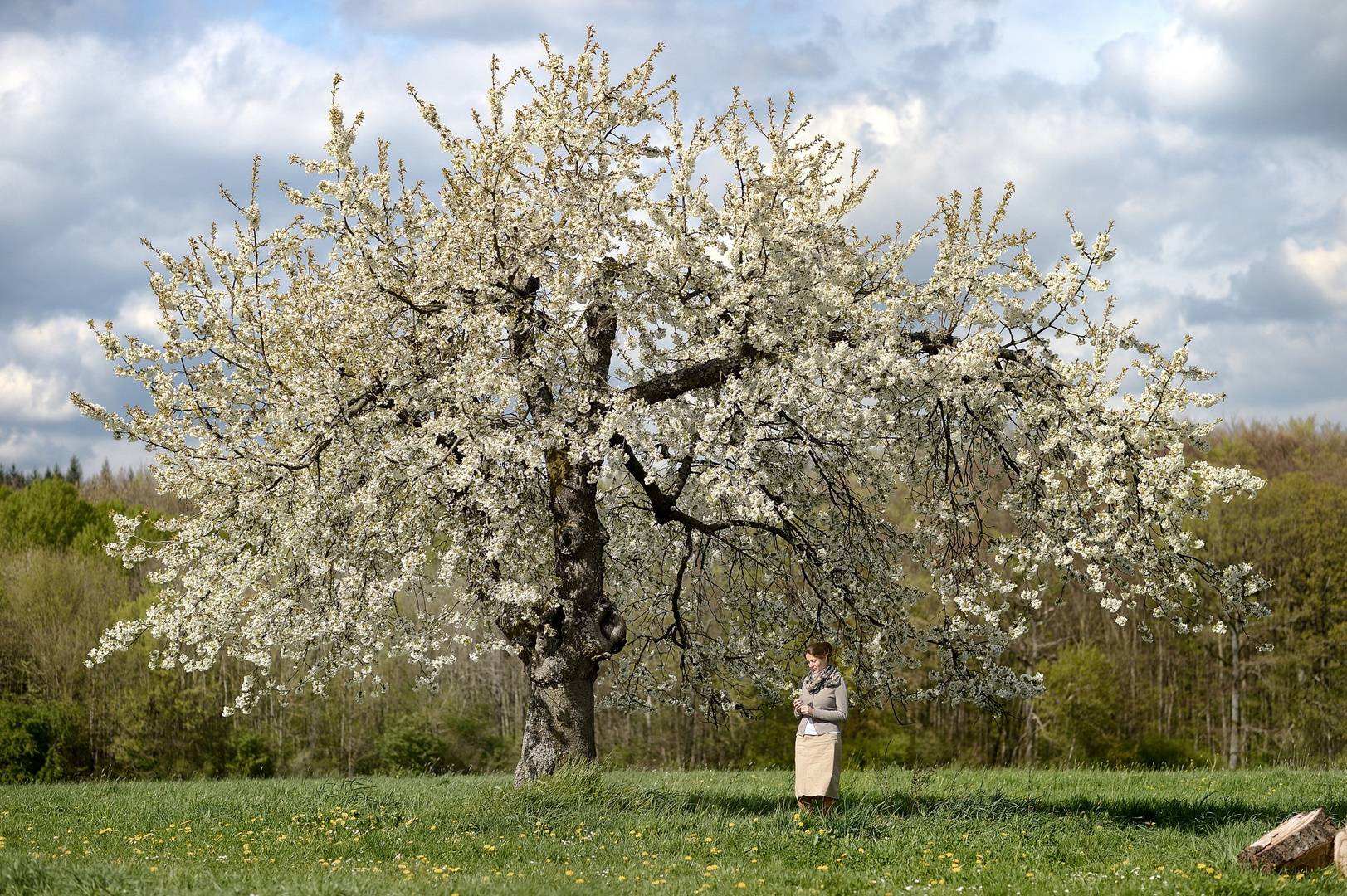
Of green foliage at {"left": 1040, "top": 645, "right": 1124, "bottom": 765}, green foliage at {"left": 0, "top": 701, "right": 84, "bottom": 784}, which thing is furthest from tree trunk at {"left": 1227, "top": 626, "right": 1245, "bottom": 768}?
green foliage at {"left": 0, "top": 701, "right": 84, "bottom": 784}

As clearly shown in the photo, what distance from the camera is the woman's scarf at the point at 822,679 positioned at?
889 centimetres

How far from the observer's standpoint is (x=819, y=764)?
8812mm

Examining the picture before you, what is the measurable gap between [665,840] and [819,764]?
63.7 inches

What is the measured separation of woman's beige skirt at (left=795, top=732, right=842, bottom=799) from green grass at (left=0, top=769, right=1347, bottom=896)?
0.29m

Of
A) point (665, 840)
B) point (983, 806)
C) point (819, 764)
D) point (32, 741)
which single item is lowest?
point (32, 741)

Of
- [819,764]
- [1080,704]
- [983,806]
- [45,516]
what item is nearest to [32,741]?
[45,516]

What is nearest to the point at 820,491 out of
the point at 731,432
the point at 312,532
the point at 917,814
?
the point at 731,432

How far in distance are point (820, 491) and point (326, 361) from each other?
5.50m

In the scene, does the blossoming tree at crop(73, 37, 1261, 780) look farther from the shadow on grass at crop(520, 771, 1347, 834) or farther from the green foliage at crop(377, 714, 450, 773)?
the green foliage at crop(377, 714, 450, 773)

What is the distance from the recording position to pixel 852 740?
87.7 feet

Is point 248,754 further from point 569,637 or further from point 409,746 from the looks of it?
point 569,637

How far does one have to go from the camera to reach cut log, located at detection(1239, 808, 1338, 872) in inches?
280

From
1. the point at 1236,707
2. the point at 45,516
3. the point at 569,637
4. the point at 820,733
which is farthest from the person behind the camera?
the point at 45,516

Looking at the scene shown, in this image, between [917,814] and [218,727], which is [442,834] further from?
[218,727]
